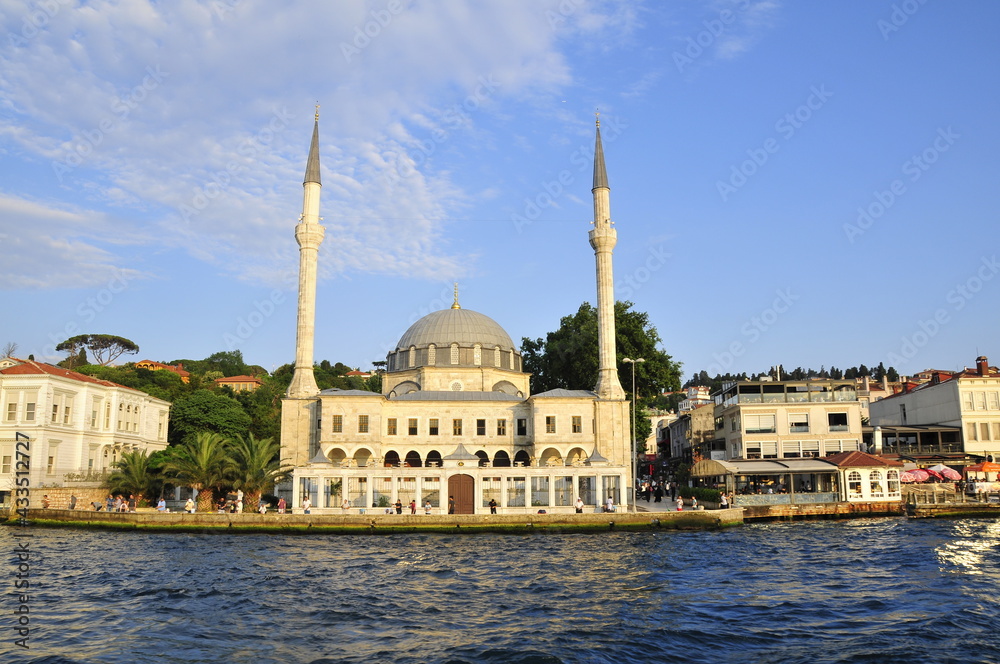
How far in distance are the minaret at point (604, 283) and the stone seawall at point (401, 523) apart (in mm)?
11441

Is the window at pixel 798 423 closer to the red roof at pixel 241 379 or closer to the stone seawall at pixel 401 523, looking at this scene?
the stone seawall at pixel 401 523

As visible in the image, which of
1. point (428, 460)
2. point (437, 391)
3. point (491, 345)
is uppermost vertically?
point (491, 345)

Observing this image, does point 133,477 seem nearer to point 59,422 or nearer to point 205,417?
point 59,422

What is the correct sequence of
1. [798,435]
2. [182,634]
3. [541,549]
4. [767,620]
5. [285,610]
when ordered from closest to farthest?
[182,634] < [767,620] < [285,610] < [541,549] < [798,435]

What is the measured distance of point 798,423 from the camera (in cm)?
4353

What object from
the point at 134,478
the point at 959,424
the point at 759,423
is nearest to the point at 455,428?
the point at 134,478

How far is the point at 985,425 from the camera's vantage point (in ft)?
145

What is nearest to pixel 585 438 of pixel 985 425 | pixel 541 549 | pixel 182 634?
pixel 541 549

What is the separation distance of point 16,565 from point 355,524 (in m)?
12.3

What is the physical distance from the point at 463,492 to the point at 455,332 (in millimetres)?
15450

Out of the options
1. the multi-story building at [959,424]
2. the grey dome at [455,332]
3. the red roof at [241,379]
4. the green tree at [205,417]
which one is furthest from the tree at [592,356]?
the red roof at [241,379]

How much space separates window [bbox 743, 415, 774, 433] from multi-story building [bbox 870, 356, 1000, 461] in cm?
597

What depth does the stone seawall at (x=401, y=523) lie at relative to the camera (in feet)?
99.2

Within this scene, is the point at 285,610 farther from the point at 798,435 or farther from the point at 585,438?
the point at 798,435
